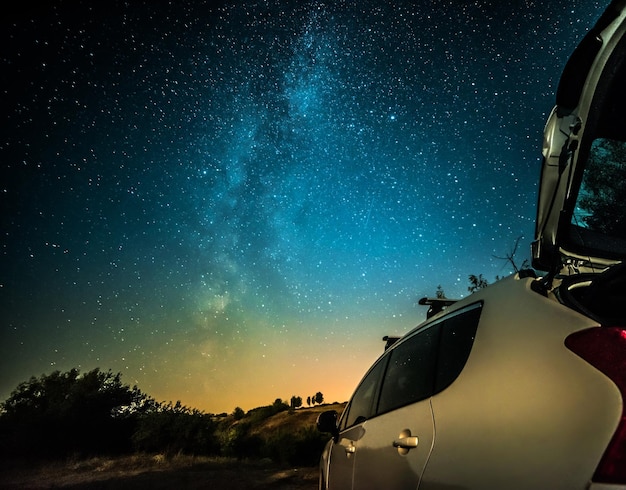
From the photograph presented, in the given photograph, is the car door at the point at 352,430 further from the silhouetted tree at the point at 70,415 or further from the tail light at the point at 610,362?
the silhouetted tree at the point at 70,415

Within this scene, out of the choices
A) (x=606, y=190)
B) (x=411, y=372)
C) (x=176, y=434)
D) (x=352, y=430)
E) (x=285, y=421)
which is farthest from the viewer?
(x=285, y=421)

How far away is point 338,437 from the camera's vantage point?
3584mm

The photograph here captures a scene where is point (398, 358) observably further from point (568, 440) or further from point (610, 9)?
point (610, 9)

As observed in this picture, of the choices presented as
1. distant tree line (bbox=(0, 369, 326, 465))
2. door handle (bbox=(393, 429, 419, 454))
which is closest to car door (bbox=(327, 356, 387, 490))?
door handle (bbox=(393, 429, 419, 454))

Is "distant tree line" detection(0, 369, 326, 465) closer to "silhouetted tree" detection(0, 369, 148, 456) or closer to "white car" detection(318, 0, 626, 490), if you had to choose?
"silhouetted tree" detection(0, 369, 148, 456)

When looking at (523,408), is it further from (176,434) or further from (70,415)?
(70,415)

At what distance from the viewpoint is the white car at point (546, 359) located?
1130 millimetres

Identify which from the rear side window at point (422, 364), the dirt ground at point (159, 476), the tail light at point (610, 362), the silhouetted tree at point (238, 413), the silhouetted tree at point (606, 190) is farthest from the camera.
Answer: the silhouetted tree at point (238, 413)

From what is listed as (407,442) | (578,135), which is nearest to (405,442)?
(407,442)

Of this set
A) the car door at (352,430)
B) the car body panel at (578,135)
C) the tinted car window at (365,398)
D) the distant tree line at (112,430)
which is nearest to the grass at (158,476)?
the distant tree line at (112,430)

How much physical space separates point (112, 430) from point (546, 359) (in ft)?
67.5

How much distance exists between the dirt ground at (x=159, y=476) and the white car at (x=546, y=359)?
6818 mm

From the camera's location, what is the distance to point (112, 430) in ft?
57.6

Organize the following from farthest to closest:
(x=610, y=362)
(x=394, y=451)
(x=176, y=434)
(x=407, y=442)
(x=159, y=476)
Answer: (x=176, y=434) < (x=159, y=476) < (x=394, y=451) < (x=407, y=442) < (x=610, y=362)
